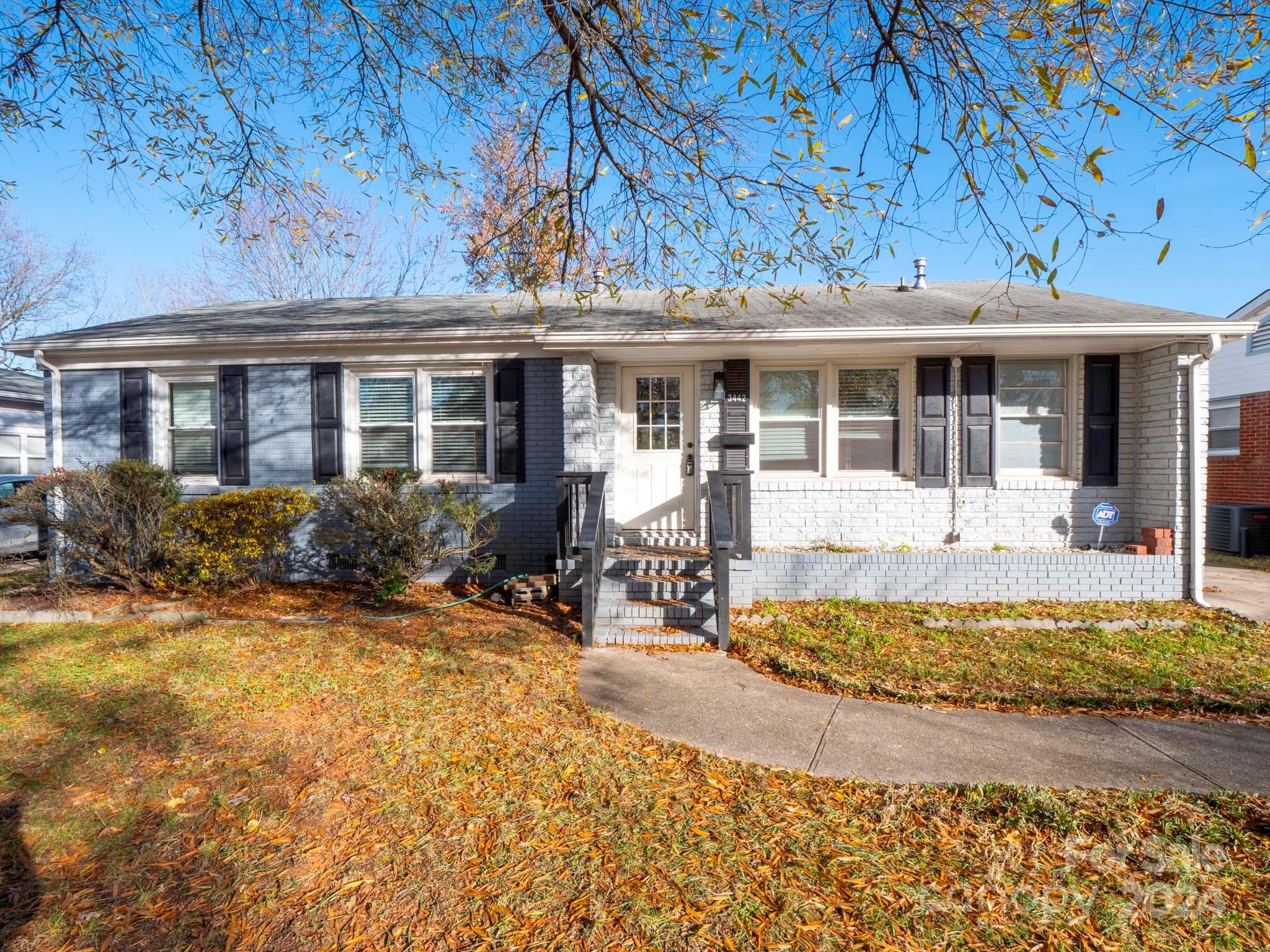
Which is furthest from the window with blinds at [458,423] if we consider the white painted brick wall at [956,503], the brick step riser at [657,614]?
the brick step riser at [657,614]

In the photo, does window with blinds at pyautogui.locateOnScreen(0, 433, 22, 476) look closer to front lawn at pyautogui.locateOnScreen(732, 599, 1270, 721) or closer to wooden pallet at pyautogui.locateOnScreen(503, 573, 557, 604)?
wooden pallet at pyautogui.locateOnScreen(503, 573, 557, 604)

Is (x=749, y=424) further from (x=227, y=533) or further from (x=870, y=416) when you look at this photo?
(x=227, y=533)

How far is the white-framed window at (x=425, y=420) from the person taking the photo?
24.9 ft

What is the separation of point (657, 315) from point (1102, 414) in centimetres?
535

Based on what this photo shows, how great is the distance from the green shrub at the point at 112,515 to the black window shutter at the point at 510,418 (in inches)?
140

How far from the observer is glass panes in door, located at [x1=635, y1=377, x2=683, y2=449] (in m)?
7.69

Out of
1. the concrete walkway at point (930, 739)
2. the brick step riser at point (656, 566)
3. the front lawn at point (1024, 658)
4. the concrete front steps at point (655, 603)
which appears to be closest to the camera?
the concrete walkway at point (930, 739)

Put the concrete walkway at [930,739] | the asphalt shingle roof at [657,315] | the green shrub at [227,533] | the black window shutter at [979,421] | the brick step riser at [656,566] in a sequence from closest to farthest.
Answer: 1. the concrete walkway at [930,739]
2. the brick step riser at [656,566]
3. the green shrub at [227,533]
4. the asphalt shingle roof at [657,315]
5. the black window shutter at [979,421]

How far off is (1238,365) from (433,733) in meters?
16.1

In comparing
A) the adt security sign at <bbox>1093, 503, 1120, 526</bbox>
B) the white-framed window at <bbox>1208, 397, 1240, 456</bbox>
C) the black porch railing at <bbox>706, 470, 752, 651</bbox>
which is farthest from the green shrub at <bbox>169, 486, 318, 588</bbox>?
the white-framed window at <bbox>1208, 397, 1240, 456</bbox>

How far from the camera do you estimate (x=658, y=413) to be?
304 inches

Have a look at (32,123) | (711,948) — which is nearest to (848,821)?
(711,948)

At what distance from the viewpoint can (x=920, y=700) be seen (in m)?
4.17

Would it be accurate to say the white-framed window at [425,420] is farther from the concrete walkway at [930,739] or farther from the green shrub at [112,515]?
the concrete walkway at [930,739]
